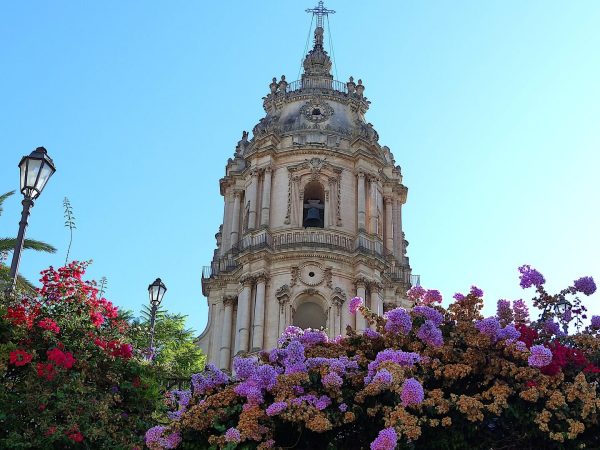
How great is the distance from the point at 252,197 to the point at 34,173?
1784 centimetres

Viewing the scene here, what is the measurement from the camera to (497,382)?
32.9 feet

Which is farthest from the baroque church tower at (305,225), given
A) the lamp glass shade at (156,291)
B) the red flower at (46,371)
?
the red flower at (46,371)

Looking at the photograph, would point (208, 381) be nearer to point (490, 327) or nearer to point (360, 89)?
point (490, 327)

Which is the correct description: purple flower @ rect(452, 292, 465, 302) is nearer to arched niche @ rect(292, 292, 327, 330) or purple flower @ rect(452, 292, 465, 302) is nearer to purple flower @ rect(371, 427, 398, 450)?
purple flower @ rect(371, 427, 398, 450)

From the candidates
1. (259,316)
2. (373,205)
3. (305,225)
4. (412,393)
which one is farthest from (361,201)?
(412,393)

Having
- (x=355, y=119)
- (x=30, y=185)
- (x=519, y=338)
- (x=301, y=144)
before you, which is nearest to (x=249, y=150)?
(x=301, y=144)

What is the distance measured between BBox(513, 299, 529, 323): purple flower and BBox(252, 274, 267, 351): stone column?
48.3 ft

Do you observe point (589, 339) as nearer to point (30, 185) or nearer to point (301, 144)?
point (30, 185)

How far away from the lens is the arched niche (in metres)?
27.1

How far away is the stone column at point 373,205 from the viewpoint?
94.9 feet

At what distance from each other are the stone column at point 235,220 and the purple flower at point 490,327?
20.0 m

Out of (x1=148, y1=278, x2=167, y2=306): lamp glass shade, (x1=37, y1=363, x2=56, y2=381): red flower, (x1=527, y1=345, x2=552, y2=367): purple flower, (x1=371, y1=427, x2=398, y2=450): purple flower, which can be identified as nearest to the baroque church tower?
(x1=148, y1=278, x2=167, y2=306): lamp glass shade

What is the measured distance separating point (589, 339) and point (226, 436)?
16.6 feet

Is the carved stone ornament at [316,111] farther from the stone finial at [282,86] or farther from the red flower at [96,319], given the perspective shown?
the red flower at [96,319]
